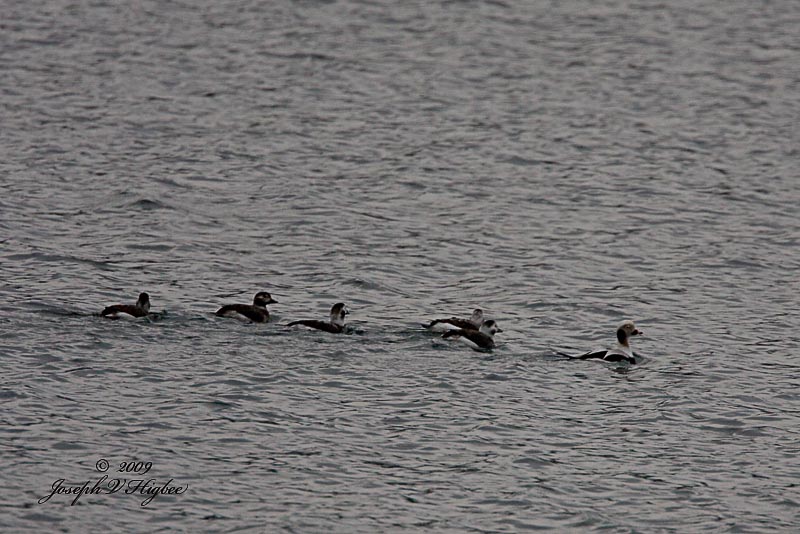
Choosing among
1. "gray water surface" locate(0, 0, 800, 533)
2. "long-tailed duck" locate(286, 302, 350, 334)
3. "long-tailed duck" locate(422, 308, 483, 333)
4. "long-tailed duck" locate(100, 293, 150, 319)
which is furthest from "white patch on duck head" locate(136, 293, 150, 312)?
"long-tailed duck" locate(422, 308, 483, 333)

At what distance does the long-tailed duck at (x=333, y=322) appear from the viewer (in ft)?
62.7

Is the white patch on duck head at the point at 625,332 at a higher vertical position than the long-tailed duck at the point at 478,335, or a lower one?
higher

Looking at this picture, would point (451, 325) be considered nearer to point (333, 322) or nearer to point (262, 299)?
point (333, 322)

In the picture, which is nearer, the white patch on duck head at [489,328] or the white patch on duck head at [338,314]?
the white patch on duck head at [338,314]

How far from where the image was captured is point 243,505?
45.2ft

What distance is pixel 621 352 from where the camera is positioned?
19.1m

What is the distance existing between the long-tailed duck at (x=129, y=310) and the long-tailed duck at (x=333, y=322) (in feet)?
6.99

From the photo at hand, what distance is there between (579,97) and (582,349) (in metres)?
15.1

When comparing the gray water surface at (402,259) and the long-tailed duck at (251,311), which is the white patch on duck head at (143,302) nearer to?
the gray water surface at (402,259)

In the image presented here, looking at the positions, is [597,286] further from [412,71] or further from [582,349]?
[412,71]

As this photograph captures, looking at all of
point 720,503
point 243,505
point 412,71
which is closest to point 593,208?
point 412,71

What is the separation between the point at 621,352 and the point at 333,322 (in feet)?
13.8

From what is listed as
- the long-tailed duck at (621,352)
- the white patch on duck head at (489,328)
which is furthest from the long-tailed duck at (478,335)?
the long-tailed duck at (621,352)

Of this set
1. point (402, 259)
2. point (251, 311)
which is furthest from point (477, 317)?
point (402, 259)
